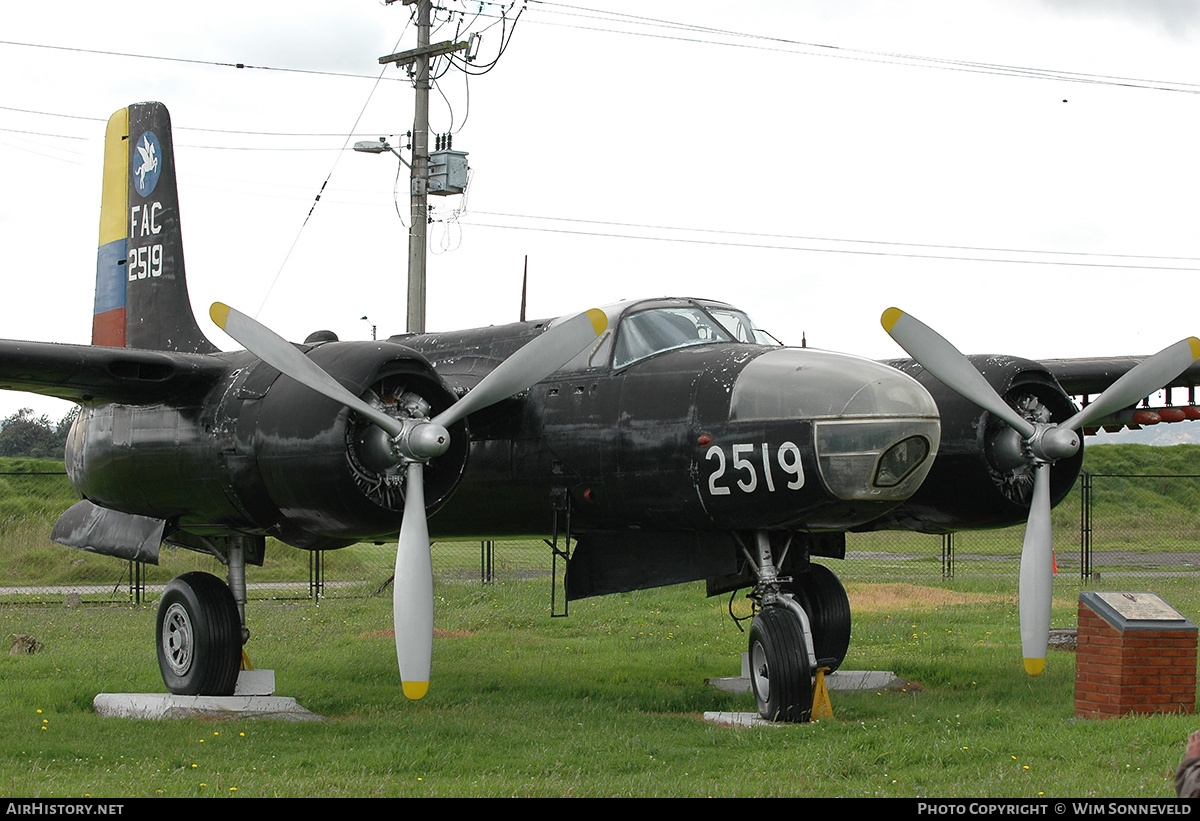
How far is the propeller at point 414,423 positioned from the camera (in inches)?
404

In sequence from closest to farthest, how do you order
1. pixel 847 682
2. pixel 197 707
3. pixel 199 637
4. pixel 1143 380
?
pixel 1143 380 → pixel 197 707 → pixel 199 637 → pixel 847 682

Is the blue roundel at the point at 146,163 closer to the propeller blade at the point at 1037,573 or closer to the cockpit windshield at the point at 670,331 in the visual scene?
the cockpit windshield at the point at 670,331

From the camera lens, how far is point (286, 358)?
10.5m

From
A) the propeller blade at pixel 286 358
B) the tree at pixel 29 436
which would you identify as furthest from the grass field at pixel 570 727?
the tree at pixel 29 436

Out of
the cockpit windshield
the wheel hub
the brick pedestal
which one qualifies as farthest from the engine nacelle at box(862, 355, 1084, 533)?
the wheel hub

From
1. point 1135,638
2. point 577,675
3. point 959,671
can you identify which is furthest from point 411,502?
point 959,671

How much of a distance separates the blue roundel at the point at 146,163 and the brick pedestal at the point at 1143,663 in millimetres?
11291

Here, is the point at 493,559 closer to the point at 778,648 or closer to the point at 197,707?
the point at 197,707

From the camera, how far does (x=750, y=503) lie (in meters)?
10.4

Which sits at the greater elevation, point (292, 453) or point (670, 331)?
point (670, 331)

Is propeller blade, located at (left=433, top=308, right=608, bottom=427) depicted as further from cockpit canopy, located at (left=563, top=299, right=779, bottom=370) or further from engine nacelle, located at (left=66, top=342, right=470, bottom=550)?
cockpit canopy, located at (left=563, top=299, right=779, bottom=370)

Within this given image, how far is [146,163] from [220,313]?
5.34m

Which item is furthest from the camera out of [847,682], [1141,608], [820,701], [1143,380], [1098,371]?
[1098,371]

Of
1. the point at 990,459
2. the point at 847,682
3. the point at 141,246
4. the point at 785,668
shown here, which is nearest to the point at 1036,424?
the point at 990,459
